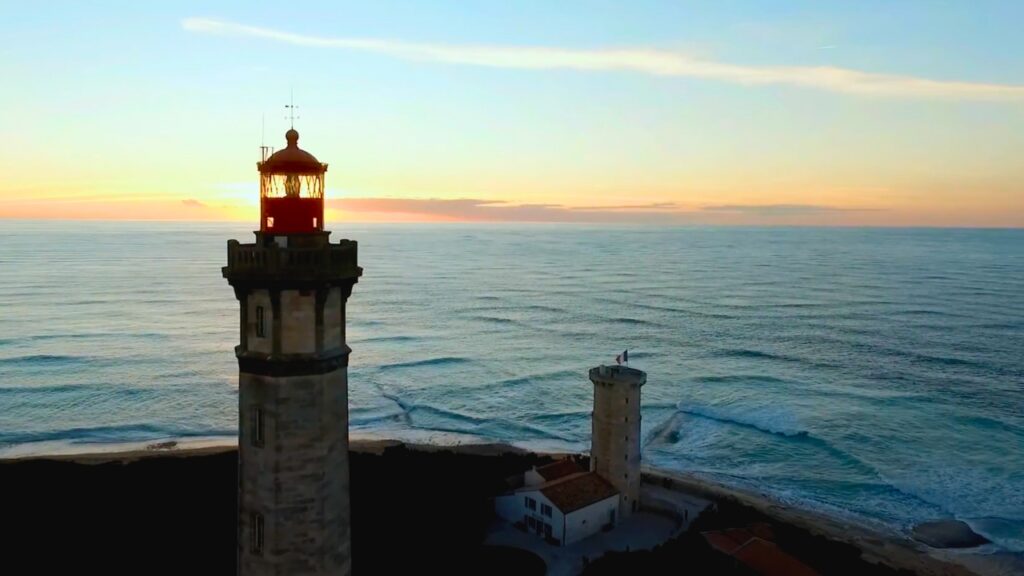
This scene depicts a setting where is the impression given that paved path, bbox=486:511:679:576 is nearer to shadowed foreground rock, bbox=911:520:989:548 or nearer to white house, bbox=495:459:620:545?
white house, bbox=495:459:620:545

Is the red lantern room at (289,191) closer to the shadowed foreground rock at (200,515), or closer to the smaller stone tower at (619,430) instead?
the shadowed foreground rock at (200,515)

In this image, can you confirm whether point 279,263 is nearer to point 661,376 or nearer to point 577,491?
point 577,491

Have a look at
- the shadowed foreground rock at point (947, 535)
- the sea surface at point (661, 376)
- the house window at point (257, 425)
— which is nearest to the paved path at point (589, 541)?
the sea surface at point (661, 376)

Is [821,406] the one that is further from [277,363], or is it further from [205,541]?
[277,363]

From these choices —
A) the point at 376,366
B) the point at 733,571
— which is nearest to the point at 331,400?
the point at 733,571

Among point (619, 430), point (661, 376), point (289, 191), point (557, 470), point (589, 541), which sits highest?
point (289, 191)

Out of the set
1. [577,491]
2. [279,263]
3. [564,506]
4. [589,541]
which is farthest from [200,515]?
[279,263]

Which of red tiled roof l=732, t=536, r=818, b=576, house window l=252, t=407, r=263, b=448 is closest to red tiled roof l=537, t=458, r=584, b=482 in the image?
red tiled roof l=732, t=536, r=818, b=576
